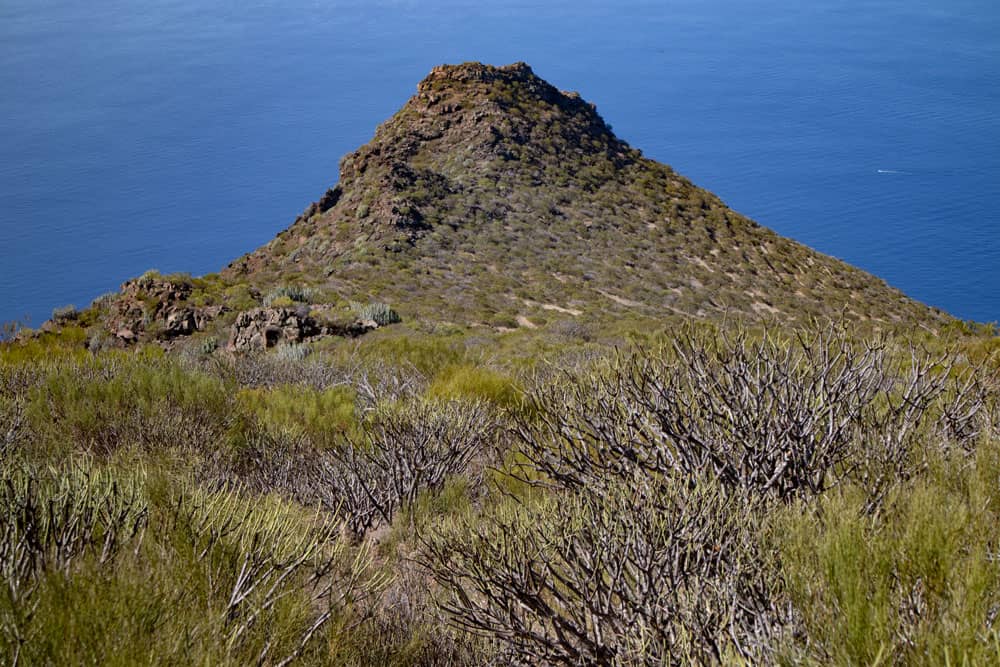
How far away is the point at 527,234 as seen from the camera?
101 feet

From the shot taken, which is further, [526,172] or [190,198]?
[190,198]

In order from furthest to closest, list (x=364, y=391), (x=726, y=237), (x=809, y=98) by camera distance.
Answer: (x=809, y=98) → (x=726, y=237) → (x=364, y=391)

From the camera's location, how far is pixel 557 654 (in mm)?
3207

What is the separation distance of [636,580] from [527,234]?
2825 cm

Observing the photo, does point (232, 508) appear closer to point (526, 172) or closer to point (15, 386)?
point (15, 386)

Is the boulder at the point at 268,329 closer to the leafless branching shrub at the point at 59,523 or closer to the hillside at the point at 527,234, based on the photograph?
the hillside at the point at 527,234

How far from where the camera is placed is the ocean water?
286 ft

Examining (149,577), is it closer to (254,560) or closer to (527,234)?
(254,560)

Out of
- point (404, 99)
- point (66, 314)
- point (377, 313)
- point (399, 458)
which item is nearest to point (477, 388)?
point (399, 458)

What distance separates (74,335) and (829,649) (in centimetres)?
1569

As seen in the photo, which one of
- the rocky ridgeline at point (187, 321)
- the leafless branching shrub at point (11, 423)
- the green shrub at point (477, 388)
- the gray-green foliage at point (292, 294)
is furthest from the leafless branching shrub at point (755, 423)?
the gray-green foliage at point (292, 294)

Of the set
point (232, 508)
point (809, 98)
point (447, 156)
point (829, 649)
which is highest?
point (809, 98)

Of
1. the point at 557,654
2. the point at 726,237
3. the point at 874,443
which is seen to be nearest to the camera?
the point at 557,654

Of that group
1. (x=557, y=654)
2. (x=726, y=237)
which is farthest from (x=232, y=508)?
(x=726, y=237)
